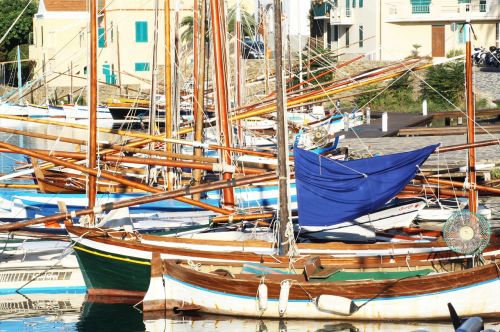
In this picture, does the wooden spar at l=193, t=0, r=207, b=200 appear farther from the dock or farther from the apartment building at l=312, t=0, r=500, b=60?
the apartment building at l=312, t=0, r=500, b=60

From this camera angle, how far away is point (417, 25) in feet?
242

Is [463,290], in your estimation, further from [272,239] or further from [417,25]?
[417,25]

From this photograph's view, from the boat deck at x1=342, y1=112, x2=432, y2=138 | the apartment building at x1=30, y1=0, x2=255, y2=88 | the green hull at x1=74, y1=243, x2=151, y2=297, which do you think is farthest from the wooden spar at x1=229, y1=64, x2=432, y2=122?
the apartment building at x1=30, y1=0, x2=255, y2=88

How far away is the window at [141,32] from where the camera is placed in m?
75.9

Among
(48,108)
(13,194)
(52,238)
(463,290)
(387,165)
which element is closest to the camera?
(463,290)

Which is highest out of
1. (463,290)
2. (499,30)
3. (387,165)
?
(499,30)

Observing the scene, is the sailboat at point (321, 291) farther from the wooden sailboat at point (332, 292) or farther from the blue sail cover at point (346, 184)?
the blue sail cover at point (346, 184)

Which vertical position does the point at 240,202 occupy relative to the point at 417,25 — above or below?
below

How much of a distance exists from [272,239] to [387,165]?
9.11ft

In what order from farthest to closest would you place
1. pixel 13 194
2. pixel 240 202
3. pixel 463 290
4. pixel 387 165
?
pixel 13 194, pixel 240 202, pixel 387 165, pixel 463 290

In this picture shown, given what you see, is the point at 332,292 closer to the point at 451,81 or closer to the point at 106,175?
the point at 106,175

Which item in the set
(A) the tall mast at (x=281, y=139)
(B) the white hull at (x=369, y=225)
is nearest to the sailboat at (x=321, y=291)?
(A) the tall mast at (x=281, y=139)

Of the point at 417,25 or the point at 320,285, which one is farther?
the point at 417,25

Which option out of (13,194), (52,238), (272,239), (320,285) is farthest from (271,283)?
(13,194)
